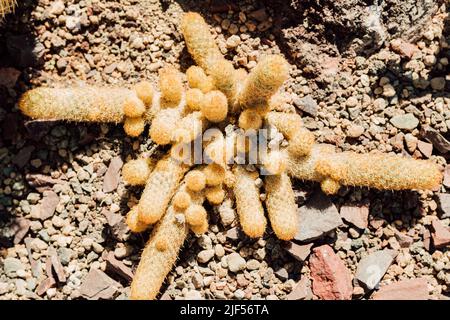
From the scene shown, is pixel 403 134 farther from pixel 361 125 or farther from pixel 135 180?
pixel 135 180

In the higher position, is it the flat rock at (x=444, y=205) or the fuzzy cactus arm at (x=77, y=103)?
the fuzzy cactus arm at (x=77, y=103)

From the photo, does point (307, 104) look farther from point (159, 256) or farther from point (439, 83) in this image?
point (159, 256)

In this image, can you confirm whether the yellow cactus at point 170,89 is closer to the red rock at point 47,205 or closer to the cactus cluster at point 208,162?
the cactus cluster at point 208,162

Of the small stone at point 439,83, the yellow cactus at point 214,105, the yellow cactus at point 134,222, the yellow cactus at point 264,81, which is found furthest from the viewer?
the small stone at point 439,83

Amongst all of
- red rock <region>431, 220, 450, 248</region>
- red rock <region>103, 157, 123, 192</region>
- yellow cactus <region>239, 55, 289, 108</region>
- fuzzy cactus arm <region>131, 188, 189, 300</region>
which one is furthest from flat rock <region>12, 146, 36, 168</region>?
red rock <region>431, 220, 450, 248</region>

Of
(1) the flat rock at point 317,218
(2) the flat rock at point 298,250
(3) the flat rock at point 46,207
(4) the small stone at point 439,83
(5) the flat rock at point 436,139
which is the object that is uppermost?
(4) the small stone at point 439,83

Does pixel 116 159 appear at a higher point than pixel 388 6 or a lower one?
lower

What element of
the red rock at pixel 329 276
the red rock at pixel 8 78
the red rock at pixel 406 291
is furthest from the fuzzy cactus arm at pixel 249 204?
the red rock at pixel 8 78

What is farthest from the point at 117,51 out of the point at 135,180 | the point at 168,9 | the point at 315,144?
the point at 315,144
